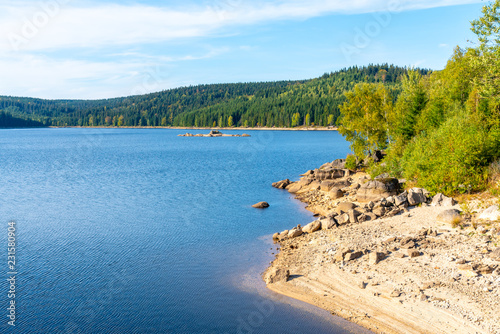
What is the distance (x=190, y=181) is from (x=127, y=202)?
43.7 ft

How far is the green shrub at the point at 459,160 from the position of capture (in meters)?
26.2

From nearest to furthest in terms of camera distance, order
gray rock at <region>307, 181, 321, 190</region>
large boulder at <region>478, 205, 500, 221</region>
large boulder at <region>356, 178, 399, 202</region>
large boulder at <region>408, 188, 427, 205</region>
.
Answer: large boulder at <region>478, 205, 500, 221</region>
large boulder at <region>408, 188, 427, 205</region>
large boulder at <region>356, 178, 399, 202</region>
gray rock at <region>307, 181, 321, 190</region>

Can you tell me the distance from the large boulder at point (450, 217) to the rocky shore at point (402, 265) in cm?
5

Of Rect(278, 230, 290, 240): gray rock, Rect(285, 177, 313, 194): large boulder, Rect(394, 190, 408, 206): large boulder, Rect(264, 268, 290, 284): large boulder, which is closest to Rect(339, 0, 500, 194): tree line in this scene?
Rect(394, 190, 408, 206): large boulder

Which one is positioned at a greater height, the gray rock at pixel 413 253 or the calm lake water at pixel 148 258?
the gray rock at pixel 413 253

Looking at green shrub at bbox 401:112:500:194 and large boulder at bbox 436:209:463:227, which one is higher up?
green shrub at bbox 401:112:500:194

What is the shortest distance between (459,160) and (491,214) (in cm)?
690

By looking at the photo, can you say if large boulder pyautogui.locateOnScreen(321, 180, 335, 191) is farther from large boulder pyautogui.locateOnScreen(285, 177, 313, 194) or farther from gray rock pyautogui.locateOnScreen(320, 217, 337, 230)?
gray rock pyautogui.locateOnScreen(320, 217, 337, 230)

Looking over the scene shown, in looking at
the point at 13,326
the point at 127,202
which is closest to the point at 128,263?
the point at 13,326

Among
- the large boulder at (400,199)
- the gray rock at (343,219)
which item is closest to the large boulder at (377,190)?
the large boulder at (400,199)

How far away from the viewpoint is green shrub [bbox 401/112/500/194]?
2616 cm

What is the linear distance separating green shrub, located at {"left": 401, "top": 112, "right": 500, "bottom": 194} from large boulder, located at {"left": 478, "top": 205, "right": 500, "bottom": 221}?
481cm

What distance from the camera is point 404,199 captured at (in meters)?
26.1

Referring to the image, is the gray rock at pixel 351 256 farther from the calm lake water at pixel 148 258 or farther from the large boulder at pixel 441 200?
the large boulder at pixel 441 200
